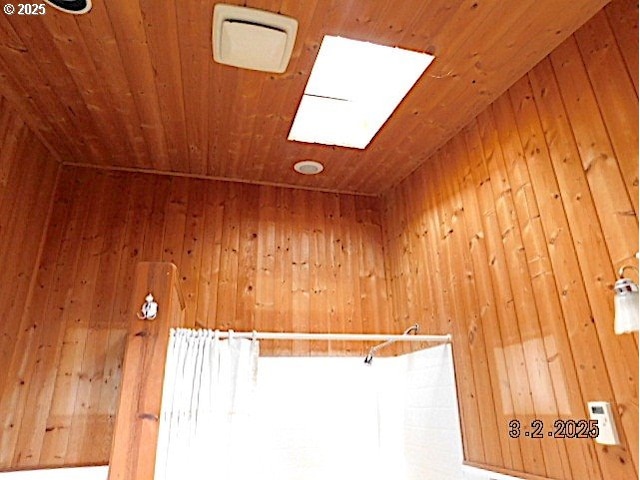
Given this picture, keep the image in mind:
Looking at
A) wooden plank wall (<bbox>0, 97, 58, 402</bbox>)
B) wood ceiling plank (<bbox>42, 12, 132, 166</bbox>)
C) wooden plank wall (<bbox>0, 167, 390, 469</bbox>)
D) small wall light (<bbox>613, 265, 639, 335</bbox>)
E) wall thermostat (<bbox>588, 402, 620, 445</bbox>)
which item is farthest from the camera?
wooden plank wall (<bbox>0, 167, 390, 469</bbox>)

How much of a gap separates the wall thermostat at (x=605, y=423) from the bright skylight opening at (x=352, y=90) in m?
1.40

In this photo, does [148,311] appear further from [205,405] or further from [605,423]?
[605,423]

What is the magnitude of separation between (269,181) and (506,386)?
185cm

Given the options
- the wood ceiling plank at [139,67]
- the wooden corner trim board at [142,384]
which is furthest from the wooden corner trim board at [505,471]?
the wood ceiling plank at [139,67]

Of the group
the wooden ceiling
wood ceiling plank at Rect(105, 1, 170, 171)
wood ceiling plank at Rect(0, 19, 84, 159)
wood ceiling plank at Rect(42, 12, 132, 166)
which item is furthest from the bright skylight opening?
wood ceiling plank at Rect(0, 19, 84, 159)

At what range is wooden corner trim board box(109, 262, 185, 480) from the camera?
1187mm

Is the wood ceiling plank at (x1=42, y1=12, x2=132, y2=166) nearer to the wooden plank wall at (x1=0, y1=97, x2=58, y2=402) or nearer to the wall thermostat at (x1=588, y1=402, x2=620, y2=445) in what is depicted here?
the wooden plank wall at (x1=0, y1=97, x2=58, y2=402)

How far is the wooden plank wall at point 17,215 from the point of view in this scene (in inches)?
76.3

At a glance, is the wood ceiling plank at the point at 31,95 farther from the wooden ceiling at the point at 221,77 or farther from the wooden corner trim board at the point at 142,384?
the wooden corner trim board at the point at 142,384

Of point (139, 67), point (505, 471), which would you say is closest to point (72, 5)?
point (139, 67)

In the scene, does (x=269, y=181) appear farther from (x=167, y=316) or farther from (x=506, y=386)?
(x=506, y=386)

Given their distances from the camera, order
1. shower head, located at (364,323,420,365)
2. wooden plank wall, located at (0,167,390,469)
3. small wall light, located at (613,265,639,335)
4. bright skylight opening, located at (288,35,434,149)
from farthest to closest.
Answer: shower head, located at (364,323,420,365)
wooden plank wall, located at (0,167,390,469)
bright skylight opening, located at (288,35,434,149)
small wall light, located at (613,265,639,335)

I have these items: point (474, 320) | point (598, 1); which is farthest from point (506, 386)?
point (598, 1)

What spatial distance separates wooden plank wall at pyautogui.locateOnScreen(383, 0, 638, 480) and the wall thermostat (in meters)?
0.02
